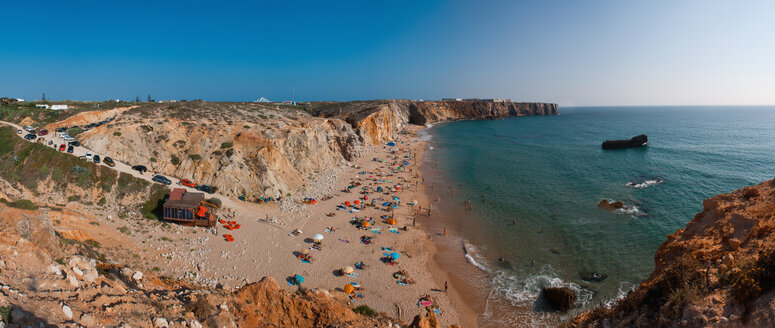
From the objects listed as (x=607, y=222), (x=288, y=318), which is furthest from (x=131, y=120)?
(x=607, y=222)

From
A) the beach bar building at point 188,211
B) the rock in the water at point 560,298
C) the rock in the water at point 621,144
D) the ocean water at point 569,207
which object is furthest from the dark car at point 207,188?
the rock in the water at point 621,144

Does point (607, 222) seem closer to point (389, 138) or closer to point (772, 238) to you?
point (772, 238)

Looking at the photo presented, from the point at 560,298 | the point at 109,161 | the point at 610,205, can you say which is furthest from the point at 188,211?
the point at 610,205

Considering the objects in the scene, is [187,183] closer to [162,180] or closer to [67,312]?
[162,180]

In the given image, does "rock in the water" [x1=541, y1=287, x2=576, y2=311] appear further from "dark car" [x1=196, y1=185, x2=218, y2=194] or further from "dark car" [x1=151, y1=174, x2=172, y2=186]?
"dark car" [x1=151, y1=174, x2=172, y2=186]

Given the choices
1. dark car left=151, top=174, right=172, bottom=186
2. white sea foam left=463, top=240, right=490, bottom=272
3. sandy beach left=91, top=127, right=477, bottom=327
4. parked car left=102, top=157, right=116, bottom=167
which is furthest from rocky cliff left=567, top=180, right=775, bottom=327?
parked car left=102, top=157, right=116, bottom=167

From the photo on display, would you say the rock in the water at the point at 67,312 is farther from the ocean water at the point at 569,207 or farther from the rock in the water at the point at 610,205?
the rock in the water at the point at 610,205
